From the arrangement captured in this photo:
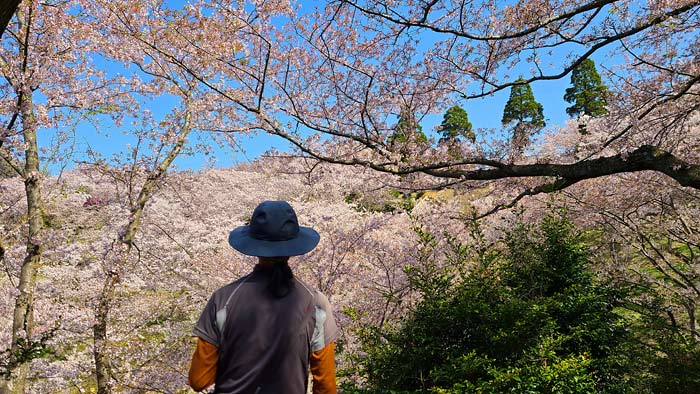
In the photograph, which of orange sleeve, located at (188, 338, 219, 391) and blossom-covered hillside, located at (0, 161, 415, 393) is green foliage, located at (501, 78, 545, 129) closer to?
blossom-covered hillside, located at (0, 161, 415, 393)

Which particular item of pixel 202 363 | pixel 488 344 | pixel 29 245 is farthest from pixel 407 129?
pixel 29 245

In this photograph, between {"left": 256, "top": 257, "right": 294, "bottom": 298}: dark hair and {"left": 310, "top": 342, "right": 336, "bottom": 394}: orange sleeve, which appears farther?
{"left": 310, "top": 342, "right": 336, "bottom": 394}: orange sleeve

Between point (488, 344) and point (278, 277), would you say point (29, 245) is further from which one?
point (488, 344)

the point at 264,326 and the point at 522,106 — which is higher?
the point at 522,106

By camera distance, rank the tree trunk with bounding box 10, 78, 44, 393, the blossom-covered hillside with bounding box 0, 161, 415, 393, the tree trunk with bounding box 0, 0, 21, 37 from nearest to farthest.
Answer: the tree trunk with bounding box 0, 0, 21, 37, the tree trunk with bounding box 10, 78, 44, 393, the blossom-covered hillside with bounding box 0, 161, 415, 393

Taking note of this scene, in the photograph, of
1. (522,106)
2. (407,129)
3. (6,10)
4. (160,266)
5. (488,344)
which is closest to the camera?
(6,10)

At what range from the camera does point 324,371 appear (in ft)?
6.04

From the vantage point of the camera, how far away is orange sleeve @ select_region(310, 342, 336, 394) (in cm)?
183

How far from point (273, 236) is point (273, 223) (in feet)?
0.18

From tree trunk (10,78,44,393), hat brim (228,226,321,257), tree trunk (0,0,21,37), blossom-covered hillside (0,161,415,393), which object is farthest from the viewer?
blossom-covered hillside (0,161,415,393)

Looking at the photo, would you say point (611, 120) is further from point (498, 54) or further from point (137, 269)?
point (137, 269)

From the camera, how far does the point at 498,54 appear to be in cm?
484

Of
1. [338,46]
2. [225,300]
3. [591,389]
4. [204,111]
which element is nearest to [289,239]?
[225,300]

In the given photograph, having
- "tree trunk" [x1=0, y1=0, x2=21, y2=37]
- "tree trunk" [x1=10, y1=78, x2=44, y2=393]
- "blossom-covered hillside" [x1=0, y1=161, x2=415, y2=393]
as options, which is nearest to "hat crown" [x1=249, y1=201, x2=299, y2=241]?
"tree trunk" [x1=0, y1=0, x2=21, y2=37]
